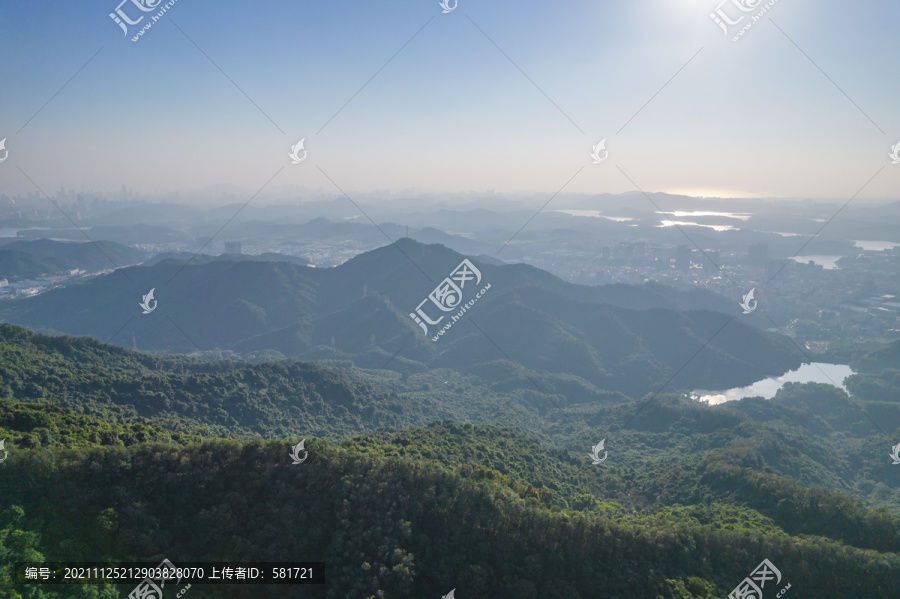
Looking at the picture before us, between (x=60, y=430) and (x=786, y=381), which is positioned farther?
(x=786, y=381)

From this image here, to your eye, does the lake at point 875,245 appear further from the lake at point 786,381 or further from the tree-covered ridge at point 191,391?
the tree-covered ridge at point 191,391

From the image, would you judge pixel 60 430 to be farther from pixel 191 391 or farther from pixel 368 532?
pixel 191 391

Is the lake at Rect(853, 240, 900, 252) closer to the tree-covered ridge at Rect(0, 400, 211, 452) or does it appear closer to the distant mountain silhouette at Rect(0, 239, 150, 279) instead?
the tree-covered ridge at Rect(0, 400, 211, 452)

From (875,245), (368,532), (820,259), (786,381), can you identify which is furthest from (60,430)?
(875,245)

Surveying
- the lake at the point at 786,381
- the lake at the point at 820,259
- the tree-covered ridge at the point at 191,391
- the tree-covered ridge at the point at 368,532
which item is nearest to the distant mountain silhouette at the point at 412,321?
the lake at the point at 786,381

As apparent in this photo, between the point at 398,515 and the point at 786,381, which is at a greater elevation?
the point at 786,381

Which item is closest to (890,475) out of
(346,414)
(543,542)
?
(543,542)
